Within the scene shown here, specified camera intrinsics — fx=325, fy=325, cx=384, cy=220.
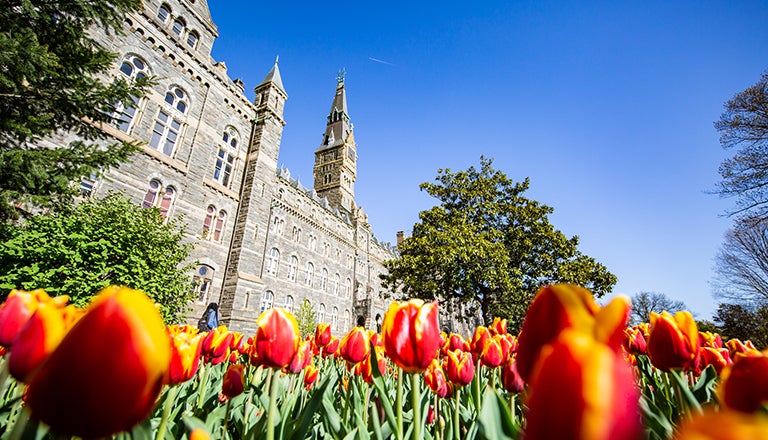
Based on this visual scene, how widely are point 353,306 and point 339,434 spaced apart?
99.4 feet

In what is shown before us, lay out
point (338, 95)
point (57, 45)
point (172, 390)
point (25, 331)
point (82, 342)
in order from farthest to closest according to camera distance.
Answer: point (338, 95), point (57, 45), point (172, 390), point (25, 331), point (82, 342)

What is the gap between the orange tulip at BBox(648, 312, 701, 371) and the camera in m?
1.32

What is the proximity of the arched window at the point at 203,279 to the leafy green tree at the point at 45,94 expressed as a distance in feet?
26.3

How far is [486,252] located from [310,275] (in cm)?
1655

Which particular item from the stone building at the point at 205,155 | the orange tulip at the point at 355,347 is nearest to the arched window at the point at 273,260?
the stone building at the point at 205,155

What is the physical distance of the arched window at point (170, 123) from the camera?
1380cm

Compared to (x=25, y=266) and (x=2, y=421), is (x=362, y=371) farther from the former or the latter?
(x=25, y=266)

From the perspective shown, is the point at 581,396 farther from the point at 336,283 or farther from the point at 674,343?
the point at 336,283

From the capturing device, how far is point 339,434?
1640mm

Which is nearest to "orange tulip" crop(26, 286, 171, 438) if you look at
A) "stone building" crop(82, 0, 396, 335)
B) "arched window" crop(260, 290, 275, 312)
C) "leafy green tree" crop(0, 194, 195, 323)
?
"leafy green tree" crop(0, 194, 195, 323)

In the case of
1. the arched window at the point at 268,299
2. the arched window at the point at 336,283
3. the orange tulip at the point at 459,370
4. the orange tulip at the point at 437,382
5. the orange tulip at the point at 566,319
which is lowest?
the orange tulip at the point at 437,382

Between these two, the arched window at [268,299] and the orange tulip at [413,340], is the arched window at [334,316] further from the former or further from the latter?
the orange tulip at [413,340]

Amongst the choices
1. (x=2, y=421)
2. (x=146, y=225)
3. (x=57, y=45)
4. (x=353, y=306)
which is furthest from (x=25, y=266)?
(x=353, y=306)

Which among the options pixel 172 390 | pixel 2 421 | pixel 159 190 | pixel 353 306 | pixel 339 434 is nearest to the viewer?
pixel 172 390
